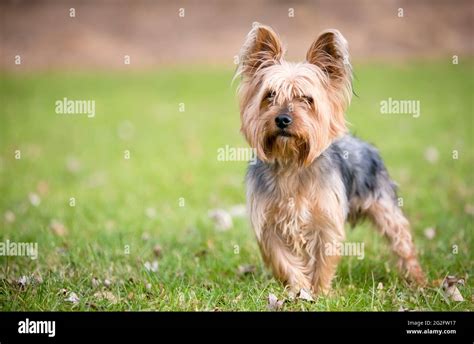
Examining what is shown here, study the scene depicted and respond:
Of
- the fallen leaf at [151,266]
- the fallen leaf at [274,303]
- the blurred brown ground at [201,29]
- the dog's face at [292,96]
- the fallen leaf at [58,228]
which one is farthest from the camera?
the blurred brown ground at [201,29]

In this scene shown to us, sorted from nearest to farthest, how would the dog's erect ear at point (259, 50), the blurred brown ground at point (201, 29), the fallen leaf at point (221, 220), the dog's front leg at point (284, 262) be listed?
the dog's erect ear at point (259, 50) → the dog's front leg at point (284, 262) → the fallen leaf at point (221, 220) → the blurred brown ground at point (201, 29)

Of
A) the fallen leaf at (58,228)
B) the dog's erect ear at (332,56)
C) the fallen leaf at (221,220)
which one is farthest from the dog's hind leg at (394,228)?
the fallen leaf at (58,228)

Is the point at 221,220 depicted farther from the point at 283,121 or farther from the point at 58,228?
the point at 283,121

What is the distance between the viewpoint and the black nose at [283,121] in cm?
490

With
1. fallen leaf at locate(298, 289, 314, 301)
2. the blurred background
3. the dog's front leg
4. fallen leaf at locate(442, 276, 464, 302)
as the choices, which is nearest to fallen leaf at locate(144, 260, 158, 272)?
the blurred background

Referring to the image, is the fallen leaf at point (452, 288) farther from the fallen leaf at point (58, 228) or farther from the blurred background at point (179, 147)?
the fallen leaf at point (58, 228)

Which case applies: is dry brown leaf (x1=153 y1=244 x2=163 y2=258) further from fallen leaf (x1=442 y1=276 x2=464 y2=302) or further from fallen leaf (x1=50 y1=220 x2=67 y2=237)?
fallen leaf (x1=442 y1=276 x2=464 y2=302)

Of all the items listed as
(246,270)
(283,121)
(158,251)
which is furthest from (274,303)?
(158,251)

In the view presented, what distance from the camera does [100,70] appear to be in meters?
19.5

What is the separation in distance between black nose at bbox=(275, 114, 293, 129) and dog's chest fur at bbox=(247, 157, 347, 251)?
46 centimetres

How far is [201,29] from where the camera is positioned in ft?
65.9

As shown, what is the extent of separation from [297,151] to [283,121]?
0.29 meters

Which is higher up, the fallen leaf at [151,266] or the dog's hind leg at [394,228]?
the dog's hind leg at [394,228]

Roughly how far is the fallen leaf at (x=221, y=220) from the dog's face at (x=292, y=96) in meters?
2.26
